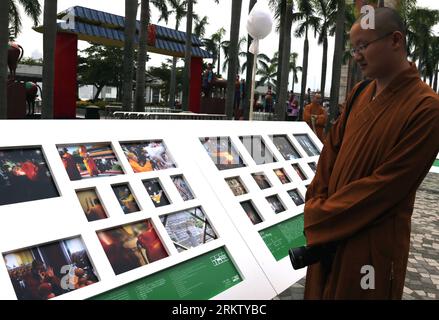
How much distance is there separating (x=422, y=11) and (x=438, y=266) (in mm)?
39007

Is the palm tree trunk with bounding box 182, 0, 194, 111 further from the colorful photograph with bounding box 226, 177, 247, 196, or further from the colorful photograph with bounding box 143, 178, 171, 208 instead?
the colorful photograph with bounding box 143, 178, 171, 208

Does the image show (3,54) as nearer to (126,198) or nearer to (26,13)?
(126,198)

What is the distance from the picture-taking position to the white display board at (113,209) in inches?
64.2

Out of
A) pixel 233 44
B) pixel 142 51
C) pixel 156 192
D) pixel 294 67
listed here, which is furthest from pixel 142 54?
pixel 294 67

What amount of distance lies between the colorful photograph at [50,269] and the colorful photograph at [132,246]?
0.38ft

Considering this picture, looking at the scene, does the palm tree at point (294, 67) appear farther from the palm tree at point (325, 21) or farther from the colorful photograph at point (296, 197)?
the colorful photograph at point (296, 197)

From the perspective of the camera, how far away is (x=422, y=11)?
36812mm

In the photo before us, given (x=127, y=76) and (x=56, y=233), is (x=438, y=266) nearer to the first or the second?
(x=56, y=233)

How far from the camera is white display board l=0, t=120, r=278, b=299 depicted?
163 centimetres

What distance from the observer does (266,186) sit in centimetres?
310

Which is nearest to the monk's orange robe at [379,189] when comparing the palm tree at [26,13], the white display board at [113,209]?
the white display board at [113,209]

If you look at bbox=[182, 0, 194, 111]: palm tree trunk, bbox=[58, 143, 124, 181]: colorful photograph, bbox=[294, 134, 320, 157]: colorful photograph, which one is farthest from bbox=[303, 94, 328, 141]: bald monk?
bbox=[182, 0, 194, 111]: palm tree trunk

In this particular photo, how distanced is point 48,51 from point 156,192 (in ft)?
29.8
